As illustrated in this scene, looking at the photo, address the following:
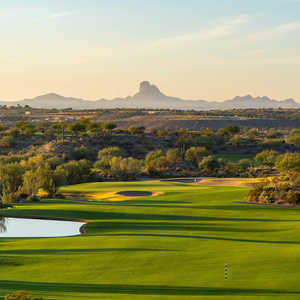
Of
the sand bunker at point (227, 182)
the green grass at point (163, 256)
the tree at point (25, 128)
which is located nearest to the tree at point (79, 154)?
the tree at point (25, 128)

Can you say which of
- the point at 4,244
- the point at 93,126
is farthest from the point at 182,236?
the point at 93,126

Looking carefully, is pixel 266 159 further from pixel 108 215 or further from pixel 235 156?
pixel 108 215

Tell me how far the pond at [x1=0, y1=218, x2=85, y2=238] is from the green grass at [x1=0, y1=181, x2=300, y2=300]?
49.1 inches

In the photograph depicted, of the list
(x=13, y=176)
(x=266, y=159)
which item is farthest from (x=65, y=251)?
(x=266, y=159)

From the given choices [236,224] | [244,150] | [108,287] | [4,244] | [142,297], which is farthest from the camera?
[244,150]

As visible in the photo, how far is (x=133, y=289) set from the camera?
56.2ft

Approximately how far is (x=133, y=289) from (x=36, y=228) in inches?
668

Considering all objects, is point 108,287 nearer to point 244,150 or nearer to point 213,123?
point 244,150

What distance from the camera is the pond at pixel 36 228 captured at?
31.0 metres

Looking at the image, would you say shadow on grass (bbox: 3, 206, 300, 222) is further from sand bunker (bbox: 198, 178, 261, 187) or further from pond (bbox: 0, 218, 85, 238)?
sand bunker (bbox: 198, 178, 261, 187)

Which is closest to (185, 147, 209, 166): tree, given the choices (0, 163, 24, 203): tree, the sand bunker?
the sand bunker

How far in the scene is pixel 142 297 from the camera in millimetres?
16125

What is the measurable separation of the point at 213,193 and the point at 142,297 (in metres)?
31.4

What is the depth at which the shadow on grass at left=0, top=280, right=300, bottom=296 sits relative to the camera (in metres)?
16.5
